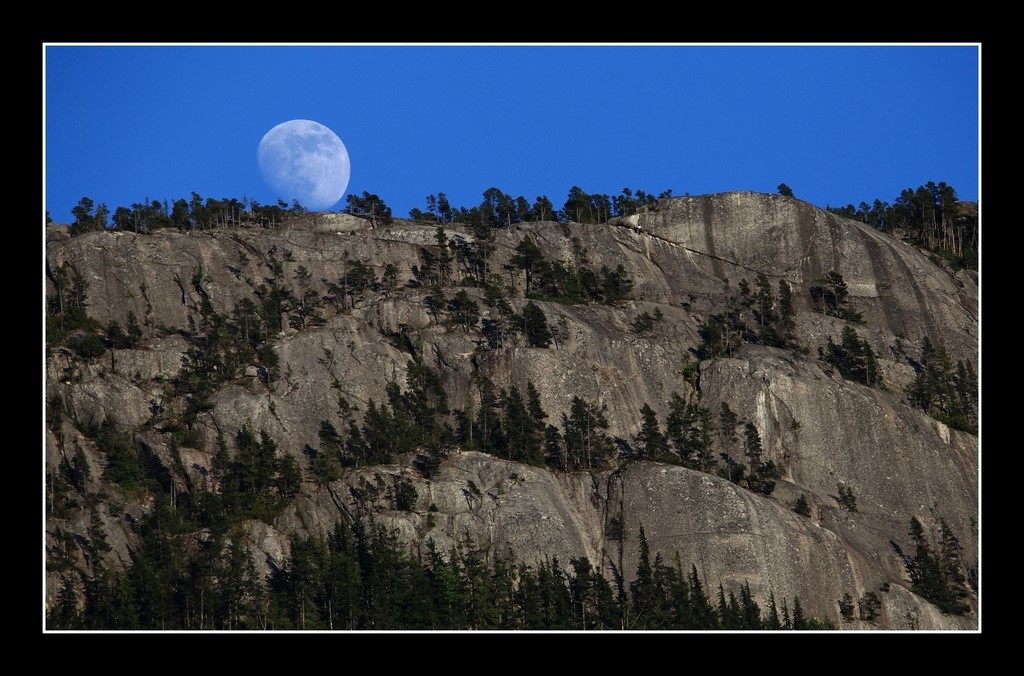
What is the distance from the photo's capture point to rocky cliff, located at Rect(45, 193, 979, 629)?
125500 millimetres

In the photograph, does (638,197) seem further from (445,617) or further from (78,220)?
(445,617)

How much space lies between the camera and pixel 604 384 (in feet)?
464

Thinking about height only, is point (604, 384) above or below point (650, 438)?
above

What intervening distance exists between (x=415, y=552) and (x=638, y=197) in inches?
2649

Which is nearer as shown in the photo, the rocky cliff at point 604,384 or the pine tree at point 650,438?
the rocky cliff at point 604,384

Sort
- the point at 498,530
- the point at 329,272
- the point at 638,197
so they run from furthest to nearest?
1. the point at 638,197
2. the point at 329,272
3. the point at 498,530

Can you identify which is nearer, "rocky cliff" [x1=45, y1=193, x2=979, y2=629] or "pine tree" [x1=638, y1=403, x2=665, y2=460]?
"rocky cliff" [x1=45, y1=193, x2=979, y2=629]

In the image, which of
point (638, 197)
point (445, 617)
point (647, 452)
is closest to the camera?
point (445, 617)

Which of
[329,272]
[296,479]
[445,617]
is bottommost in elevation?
[445,617]

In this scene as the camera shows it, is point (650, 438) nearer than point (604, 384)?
Yes

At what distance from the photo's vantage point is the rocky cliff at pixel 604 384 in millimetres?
125500

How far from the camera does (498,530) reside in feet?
412

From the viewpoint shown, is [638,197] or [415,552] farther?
[638,197]

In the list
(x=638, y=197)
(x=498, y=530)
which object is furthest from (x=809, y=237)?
(x=498, y=530)
